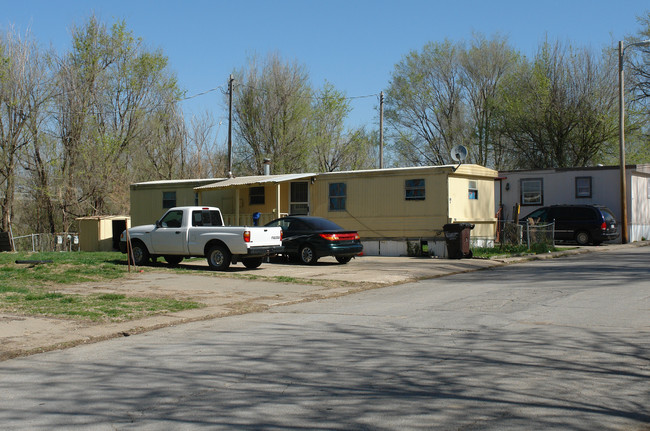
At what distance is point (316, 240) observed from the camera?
2025 cm

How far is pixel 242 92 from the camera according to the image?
141 feet

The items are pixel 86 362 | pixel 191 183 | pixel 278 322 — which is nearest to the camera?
pixel 86 362

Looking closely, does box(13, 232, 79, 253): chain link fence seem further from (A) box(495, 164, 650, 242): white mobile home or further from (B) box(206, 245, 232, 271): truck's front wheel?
(A) box(495, 164, 650, 242): white mobile home

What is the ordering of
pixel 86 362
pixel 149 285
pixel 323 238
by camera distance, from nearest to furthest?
pixel 86 362
pixel 149 285
pixel 323 238

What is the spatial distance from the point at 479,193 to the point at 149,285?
14.2m

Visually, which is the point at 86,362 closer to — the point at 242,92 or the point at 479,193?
the point at 479,193

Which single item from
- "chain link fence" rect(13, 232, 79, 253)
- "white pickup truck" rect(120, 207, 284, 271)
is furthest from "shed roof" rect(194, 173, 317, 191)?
"chain link fence" rect(13, 232, 79, 253)

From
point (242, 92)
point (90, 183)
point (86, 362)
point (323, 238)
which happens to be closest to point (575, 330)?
point (86, 362)

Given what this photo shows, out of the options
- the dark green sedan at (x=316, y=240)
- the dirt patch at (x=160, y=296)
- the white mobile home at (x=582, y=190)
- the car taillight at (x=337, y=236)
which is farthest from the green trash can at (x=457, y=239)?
the white mobile home at (x=582, y=190)

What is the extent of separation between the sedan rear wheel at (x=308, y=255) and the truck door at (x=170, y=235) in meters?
3.78

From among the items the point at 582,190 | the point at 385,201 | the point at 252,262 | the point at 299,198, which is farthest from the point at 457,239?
the point at 582,190

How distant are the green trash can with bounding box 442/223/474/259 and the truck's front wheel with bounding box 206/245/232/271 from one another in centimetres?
786

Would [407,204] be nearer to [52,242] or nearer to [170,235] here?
[170,235]

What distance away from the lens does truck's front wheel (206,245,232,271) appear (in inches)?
709
